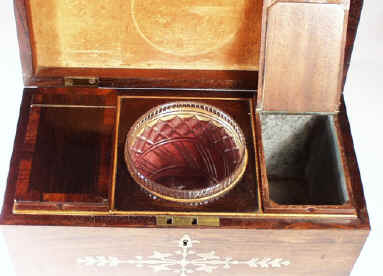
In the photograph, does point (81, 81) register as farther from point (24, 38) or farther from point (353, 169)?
point (353, 169)

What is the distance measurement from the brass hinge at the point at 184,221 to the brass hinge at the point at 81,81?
23.8 inches

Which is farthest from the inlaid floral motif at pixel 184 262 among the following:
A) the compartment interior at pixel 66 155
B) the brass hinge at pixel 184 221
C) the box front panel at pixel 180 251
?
the compartment interior at pixel 66 155

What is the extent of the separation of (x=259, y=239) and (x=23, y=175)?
2.60 feet

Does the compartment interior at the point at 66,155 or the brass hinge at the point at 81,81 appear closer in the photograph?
the compartment interior at the point at 66,155

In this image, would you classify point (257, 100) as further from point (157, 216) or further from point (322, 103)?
point (157, 216)

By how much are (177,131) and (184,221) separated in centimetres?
41

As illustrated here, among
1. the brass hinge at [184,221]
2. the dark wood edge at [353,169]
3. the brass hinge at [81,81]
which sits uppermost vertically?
the brass hinge at [81,81]

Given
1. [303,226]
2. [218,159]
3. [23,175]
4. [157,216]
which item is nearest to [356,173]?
[303,226]

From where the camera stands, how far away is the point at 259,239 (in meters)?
2.37

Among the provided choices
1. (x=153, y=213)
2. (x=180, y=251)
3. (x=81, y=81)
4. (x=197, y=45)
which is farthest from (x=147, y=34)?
(x=180, y=251)

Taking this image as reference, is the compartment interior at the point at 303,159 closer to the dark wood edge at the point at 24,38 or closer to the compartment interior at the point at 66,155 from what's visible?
the compartment interior at the point at 66,155

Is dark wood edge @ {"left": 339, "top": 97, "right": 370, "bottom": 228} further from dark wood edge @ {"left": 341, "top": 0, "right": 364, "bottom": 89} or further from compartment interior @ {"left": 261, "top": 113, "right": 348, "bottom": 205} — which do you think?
dark wood edge @ {"left": 341, "top": 0, "right": 364, "bottom": 89}

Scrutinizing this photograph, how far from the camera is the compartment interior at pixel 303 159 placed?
2561 mm

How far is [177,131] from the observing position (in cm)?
262
